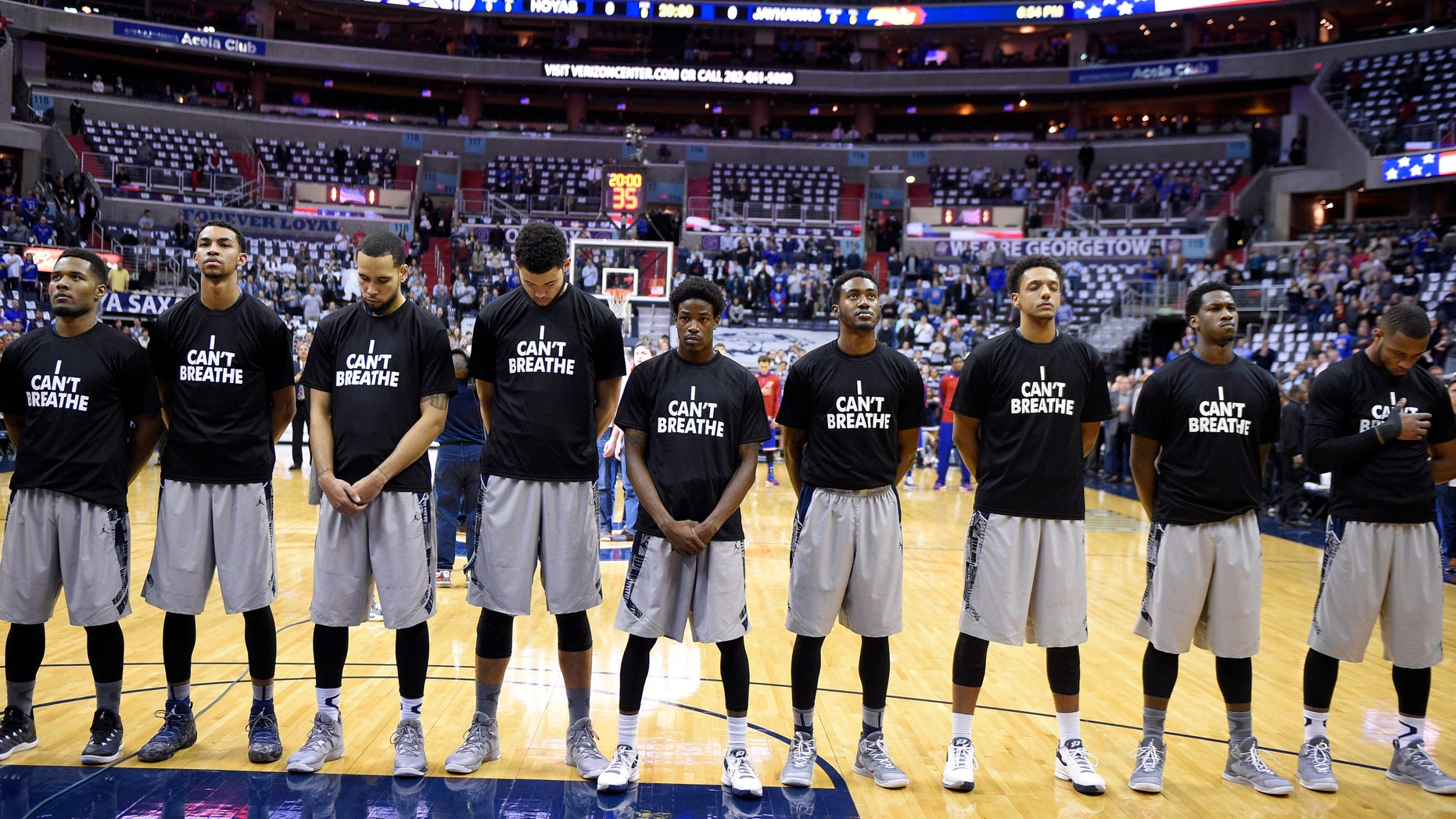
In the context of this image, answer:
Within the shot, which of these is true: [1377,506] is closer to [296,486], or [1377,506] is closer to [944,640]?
[944,640]

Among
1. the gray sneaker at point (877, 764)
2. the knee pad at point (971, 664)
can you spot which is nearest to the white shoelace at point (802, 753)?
the gray sneaker at point (877, 764)

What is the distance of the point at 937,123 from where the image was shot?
1433 inches

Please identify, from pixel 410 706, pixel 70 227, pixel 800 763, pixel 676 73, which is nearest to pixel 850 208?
pixel 676 73

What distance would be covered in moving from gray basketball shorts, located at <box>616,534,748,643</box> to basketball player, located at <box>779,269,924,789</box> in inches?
10.7

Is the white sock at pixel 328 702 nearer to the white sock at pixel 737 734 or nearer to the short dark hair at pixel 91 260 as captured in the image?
the white sock at pixel 737 734

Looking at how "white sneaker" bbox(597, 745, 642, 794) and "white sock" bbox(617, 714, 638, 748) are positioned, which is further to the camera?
"white sock" bbox(617, 714, 638, 748)

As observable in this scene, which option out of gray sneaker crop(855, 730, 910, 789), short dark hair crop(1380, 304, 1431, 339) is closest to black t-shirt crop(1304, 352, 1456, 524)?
short dark hair crop(1380, 304, 1431, 339)

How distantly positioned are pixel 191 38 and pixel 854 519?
33.8 meters

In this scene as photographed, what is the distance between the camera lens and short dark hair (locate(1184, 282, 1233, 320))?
4402 mm

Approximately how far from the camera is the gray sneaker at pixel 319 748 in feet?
13.1

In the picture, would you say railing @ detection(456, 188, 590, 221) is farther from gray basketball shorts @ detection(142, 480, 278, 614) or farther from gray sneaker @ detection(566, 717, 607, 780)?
gray sneaker @ detection(566, 717, 607, 780)

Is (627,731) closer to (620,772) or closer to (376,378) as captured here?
(620,772)

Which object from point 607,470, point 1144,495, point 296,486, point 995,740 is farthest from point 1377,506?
point 296,486

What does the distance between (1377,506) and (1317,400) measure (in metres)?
0.51
